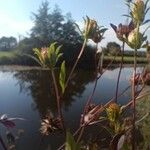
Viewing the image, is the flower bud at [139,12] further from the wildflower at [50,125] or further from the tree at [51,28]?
the tree at [51,28]

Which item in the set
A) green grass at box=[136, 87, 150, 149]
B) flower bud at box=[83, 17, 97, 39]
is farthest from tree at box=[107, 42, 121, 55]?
green grass at box=[136, 87, 150, 149]

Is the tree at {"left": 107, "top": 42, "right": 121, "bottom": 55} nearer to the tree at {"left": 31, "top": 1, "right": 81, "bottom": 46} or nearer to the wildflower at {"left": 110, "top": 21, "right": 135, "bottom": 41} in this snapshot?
the wildflower at {"left": 110, "top": 21, "right": 135, "bottom": 41}

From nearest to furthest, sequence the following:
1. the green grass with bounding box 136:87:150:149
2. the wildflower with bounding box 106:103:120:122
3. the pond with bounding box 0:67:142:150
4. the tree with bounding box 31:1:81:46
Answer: the wildflower with bounding box 106:103:120:122 → the green grass with bounding box 136:87:150:149 → the pond with bounding box 0:67:142:150 → the tree with bounding box 31:1:81:46

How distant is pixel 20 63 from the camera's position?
22.5 meters

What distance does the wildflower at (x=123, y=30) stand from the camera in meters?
0.61

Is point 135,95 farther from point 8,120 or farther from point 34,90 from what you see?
point 34,90

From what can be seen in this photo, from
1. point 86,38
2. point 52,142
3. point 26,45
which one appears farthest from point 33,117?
point 26,45

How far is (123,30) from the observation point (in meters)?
0.62

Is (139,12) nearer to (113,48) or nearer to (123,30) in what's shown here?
(123,30)

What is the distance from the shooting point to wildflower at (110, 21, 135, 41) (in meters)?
0.61

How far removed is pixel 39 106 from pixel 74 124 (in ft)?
7.91

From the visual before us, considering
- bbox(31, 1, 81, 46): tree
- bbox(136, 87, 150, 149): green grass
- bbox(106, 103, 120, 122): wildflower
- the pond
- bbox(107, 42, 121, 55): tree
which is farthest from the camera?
bbox(31, 1, 81, 46): tree

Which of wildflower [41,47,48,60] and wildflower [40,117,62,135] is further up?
wildflower [41,47,48,60]

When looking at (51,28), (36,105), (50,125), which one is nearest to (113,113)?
(50,125)
